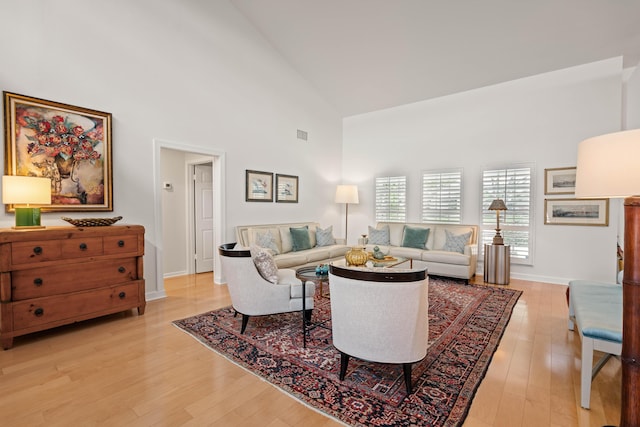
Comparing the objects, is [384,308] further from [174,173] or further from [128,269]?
[174,173]

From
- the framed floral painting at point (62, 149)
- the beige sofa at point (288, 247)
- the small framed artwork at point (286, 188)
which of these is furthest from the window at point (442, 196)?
the framed floral painting at point (62, 149)

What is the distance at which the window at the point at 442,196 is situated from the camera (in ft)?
19.5

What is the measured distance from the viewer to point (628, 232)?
1.27m

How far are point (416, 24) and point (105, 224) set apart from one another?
195 inches

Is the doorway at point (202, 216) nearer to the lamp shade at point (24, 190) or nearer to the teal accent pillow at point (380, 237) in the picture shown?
the lamp shade at point (24, 190)

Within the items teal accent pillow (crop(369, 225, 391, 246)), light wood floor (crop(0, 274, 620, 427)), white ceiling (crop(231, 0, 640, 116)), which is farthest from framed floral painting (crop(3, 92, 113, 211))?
teal accent pillow (crop(369, 225, 391, 246))

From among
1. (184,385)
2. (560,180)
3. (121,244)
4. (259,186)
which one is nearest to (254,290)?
(184,385)

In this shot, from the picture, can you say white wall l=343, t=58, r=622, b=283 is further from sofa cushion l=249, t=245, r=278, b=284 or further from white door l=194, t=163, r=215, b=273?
sofa cushion l=249, t=245, r=278, b=284

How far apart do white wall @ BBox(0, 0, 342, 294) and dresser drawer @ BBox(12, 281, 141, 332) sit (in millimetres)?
672

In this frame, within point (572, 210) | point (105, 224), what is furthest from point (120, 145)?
point (572, 210)

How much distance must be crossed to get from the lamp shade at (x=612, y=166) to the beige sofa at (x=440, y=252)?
381 cm

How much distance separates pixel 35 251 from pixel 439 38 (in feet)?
18.8

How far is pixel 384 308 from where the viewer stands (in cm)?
190

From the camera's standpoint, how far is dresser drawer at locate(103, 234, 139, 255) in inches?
128
